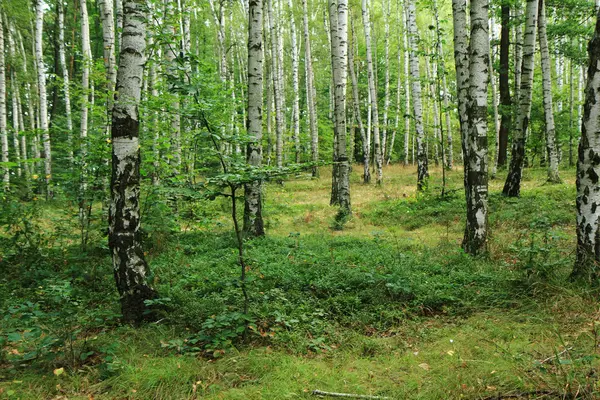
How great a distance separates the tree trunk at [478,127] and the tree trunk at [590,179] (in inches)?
66.8

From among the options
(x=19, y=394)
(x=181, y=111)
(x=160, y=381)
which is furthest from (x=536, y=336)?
(x=19, y=394)

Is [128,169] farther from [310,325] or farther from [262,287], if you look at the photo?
[310,325]

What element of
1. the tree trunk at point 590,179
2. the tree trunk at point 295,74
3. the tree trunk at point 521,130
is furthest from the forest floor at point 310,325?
the tree trunk at point 295,74

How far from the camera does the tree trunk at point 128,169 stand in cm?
399

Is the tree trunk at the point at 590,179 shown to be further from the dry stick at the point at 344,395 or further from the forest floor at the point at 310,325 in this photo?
the dry stick at the point at 344,395

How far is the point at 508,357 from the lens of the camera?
313 cm

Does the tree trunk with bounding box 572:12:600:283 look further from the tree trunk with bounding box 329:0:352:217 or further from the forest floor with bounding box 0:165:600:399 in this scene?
the tree trunk with bounding box 329:0:352:217

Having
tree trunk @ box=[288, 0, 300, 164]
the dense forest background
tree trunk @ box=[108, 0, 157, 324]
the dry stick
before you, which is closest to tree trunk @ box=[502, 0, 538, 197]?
the dense forest background

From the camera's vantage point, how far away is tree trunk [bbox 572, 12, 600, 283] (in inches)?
159

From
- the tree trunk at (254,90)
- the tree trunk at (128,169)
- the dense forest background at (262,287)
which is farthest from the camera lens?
the tree trunk at (254,90)

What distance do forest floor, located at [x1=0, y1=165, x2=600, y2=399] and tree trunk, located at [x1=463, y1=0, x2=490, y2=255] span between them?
1.27 feet

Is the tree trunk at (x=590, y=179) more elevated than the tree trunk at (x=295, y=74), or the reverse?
the tree trunk at (x=295, y=74)

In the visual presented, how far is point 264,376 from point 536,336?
2590 millimetres

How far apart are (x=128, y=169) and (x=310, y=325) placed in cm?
262
